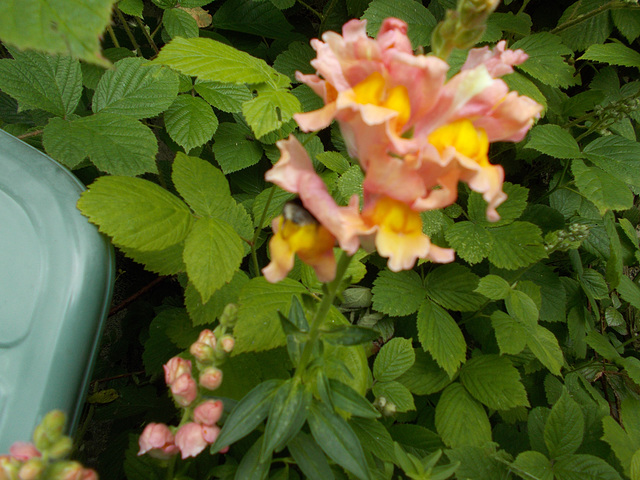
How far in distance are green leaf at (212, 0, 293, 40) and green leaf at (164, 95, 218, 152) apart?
0.55m

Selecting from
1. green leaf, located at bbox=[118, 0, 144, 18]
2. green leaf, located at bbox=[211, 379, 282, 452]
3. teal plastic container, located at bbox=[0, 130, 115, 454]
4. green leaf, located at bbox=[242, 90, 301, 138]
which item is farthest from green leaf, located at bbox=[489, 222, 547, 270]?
green leaf, located at bbox=[118, 0, 144, 18]

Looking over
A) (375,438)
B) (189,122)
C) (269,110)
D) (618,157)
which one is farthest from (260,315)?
(618,157)

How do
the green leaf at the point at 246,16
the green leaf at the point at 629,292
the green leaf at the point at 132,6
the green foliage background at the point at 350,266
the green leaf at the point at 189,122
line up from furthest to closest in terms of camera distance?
1. the green leaf at the point at 246,16
2. the green leaf at the point at 629,292
3. the green leaf at the point at 132,6
4. the green leaf at the point at 189,122
5. the green foliage background at the point at 350,266

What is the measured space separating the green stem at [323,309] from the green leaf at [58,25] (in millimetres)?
418

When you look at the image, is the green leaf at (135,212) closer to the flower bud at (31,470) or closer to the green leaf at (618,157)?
the flower bud at (31,470)

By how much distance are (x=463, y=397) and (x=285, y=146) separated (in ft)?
3.45

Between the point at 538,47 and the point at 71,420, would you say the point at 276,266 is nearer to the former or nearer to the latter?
the point at 71,420

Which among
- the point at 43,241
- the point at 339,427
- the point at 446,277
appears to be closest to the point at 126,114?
the point at 43,241

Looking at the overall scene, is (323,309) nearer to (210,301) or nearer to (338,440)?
(338,440)

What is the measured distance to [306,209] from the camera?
58 cm

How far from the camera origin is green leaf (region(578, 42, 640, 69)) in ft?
4.92

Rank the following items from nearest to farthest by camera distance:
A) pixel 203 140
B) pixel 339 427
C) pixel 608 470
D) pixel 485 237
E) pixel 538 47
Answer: pixel 339 427, pixel 608 470, pixel 203 140, pixel 485 237, pixel 538 47

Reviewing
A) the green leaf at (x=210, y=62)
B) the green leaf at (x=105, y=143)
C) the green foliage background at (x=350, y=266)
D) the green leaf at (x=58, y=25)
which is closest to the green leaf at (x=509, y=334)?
the green foliage background at (x=350, y=266)

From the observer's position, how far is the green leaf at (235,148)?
1.39m
